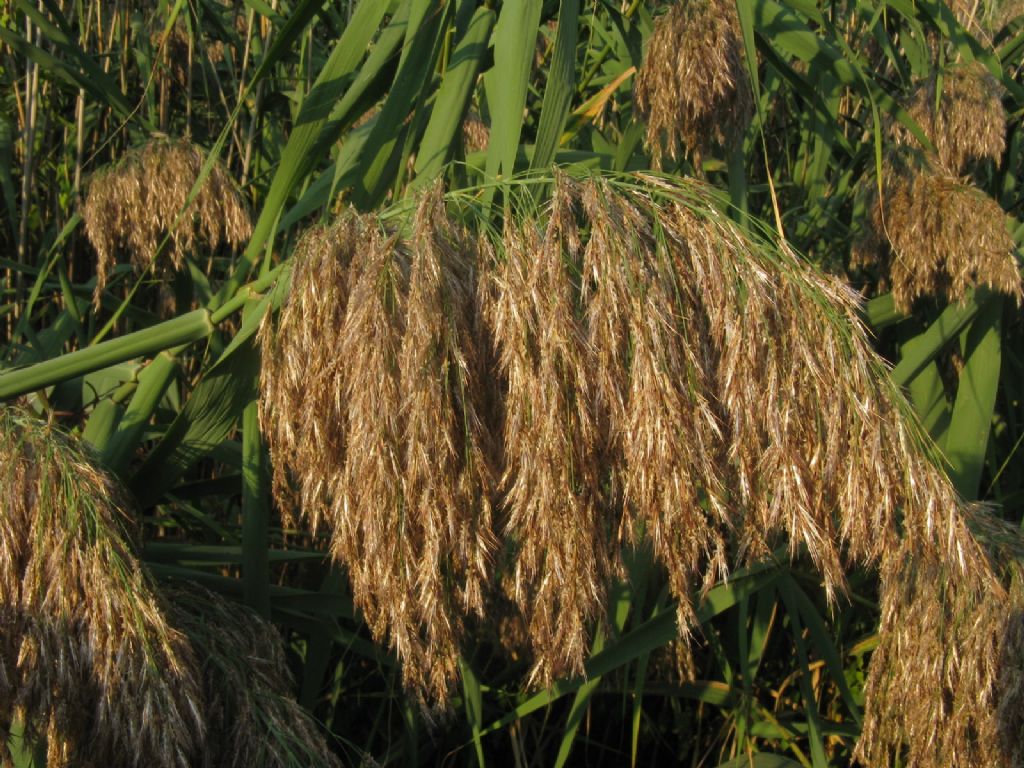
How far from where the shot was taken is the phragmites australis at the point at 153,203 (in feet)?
6.83

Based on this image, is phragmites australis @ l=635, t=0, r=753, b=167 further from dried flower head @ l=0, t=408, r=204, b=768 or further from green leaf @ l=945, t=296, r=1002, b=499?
dried flower head @ l=0, t=408, r=204, b=768

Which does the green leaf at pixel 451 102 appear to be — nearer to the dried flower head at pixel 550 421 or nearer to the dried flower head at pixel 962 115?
the dried flower head at pixel 550 421

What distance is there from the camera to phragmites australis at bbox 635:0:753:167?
5.74 ft

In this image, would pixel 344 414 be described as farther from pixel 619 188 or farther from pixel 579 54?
pixel 579 54

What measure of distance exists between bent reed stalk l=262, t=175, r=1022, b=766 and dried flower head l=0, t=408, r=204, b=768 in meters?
0.21

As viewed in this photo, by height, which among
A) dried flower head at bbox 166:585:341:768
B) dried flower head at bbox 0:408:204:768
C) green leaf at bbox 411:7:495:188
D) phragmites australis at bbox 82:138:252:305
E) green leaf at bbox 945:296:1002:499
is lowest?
dried flower head at bbox 166:585:341:768

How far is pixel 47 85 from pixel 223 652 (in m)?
1.82

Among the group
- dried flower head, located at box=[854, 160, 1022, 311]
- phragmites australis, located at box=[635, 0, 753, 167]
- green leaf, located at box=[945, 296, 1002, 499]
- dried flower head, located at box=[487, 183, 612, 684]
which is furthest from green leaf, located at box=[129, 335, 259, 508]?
green leaf, located at box=[945, 296, 1002, 499]

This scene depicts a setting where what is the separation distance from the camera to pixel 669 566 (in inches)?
49.3

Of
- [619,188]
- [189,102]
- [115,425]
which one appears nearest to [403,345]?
[619,188]

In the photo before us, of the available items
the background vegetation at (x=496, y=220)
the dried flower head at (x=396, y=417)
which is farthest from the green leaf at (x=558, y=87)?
the dried flower head at (x=396, y=417)

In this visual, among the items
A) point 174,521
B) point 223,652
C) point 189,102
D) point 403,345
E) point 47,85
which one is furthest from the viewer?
point 47,85

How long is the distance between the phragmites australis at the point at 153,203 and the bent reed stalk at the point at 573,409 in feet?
2.81

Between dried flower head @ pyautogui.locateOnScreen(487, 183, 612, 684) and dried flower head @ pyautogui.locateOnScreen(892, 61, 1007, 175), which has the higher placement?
dried flower head @ pyautogui.locateOnScreen(892, 61, 1007, 175)
